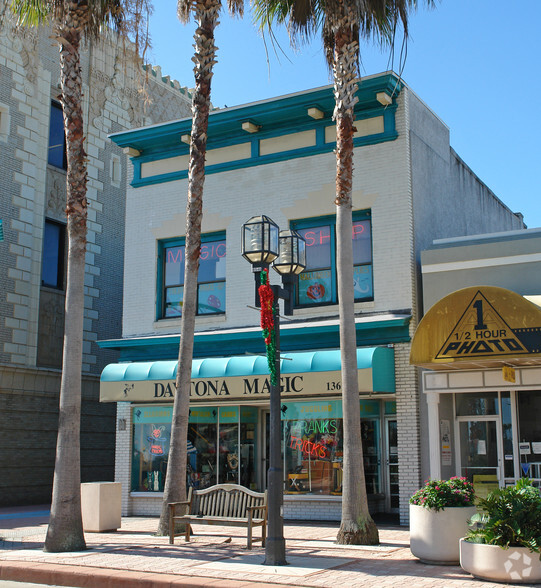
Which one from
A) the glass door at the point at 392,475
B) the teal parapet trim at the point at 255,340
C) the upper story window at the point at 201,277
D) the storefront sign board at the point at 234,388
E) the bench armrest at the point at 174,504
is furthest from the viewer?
the upper story window at the point at 201,277

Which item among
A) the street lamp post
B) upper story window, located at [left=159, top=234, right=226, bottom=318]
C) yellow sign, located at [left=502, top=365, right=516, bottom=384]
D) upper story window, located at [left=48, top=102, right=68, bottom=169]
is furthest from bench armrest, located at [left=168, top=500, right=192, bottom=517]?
upper story window, located at [left=48, top=102, right=68, bottom=169]

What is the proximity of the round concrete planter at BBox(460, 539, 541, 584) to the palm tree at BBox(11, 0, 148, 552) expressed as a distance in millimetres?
6445

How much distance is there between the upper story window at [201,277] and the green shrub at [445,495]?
8.84 meters

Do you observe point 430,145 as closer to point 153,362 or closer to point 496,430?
point 496,430

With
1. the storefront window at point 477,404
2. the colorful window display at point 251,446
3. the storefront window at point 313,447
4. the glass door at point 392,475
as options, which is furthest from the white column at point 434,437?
the storefront window at point 313,447

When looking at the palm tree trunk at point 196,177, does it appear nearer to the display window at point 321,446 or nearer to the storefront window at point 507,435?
the display window at point 321,446

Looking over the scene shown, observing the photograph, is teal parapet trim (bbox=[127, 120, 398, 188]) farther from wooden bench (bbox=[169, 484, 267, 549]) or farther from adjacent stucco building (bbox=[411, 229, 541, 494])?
wooden bench (bbox=[169, 484, 267, 549])

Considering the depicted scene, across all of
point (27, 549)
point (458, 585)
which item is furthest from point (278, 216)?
point (458, 585)

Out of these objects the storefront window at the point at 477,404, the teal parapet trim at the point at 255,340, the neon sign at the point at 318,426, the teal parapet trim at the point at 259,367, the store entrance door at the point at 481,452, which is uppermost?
the teal parapet trim at the point at 255,340

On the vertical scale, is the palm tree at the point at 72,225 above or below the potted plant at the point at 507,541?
above

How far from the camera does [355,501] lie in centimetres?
1242

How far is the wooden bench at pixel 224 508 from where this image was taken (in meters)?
12.3

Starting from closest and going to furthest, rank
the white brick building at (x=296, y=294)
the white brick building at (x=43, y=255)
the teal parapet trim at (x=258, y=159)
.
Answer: the white brick building at (x=296, y=294), the teal parapet trim at (x=258, y=159), the white brick building at (x=43, y=255)

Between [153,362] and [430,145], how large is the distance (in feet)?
28.2
